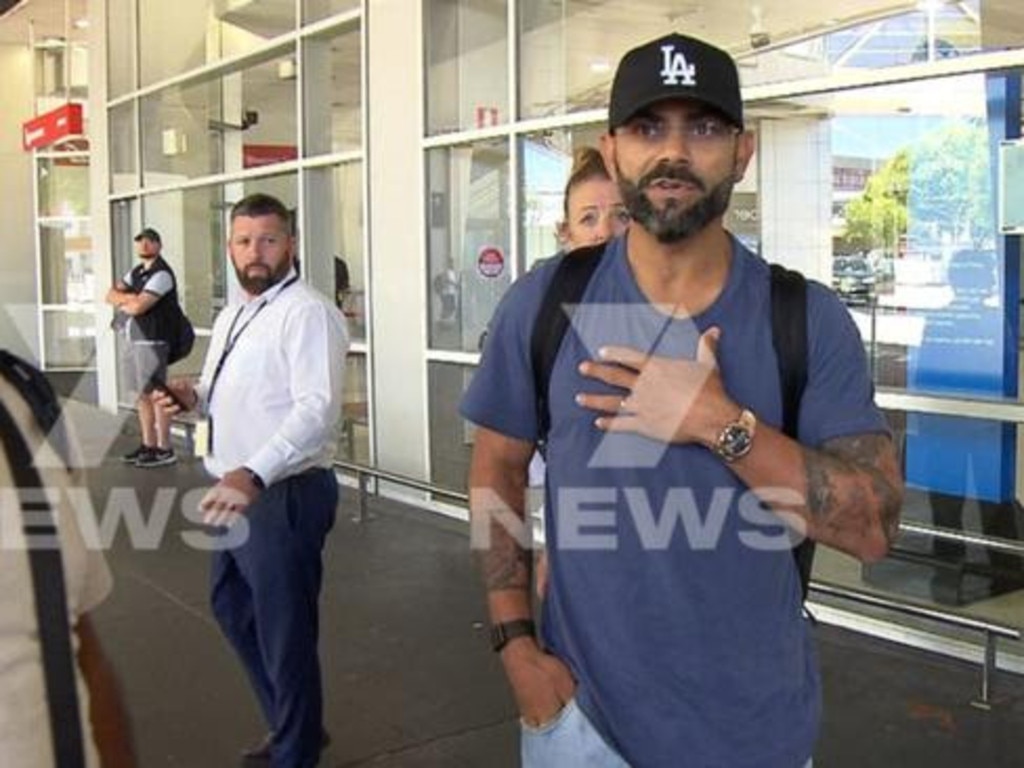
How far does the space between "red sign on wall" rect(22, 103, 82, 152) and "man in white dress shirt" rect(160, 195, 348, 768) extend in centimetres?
1227

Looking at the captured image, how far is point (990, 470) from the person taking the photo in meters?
5.26

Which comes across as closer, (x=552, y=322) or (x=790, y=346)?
(x=790, y=346)

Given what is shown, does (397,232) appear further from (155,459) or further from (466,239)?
(155,459)

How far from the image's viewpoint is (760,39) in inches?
256

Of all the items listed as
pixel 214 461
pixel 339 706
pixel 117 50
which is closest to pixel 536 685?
pixel 214 461

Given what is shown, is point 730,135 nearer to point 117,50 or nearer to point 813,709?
point 813,709

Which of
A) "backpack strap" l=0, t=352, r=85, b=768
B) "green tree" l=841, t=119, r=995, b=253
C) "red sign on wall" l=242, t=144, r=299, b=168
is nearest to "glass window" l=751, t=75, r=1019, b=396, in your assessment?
"green tree" l=841, t=119, r=995, b=253

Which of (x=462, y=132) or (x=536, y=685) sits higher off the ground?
(x=462, y=132)

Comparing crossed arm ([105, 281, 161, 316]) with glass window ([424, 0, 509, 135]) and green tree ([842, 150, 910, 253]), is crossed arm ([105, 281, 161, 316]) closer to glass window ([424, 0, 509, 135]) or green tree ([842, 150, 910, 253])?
glass window ([424, 0, 509, 135])

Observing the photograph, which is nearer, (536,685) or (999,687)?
(536,685)

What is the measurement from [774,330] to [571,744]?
0.71 meters

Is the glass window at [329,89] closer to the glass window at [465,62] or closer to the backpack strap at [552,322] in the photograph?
the glass window at [465,62]

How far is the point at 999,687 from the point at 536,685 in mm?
3333

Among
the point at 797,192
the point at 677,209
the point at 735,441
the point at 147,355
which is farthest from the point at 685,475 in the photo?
the point at 147,355
